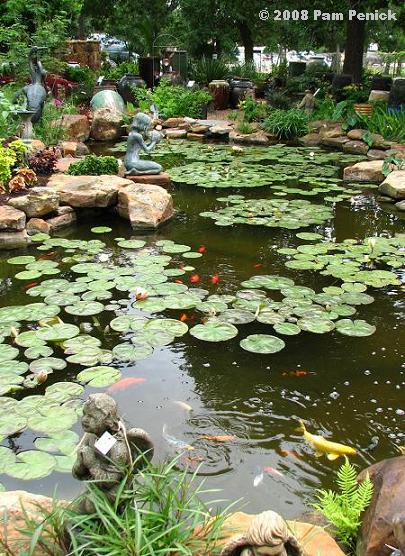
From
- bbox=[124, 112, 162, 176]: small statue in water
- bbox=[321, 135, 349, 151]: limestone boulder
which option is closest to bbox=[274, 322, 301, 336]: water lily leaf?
bbox=[124, 112, 162, 176]: small statue in water

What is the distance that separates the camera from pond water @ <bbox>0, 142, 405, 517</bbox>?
344 centimetres

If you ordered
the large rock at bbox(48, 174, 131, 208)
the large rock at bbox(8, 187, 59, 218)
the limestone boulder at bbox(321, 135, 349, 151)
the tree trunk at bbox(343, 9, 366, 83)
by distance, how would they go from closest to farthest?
1. the large rock at bbox(8, 187, 59, 218)
2. the large rock at bbox(48, 174, 131, 208)
3. the limestone boulder at bbox(321, 135, 349, 151)
4. the tree trunk at bbox(343, 9, 366, 83)

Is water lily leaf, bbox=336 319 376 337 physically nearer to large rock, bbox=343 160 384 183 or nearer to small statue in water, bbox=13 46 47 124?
large rock, bbox=343 160 384 183

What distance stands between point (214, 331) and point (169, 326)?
1.27 feet

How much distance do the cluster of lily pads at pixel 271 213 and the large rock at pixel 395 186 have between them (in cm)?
121

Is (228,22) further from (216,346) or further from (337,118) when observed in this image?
(216,346)

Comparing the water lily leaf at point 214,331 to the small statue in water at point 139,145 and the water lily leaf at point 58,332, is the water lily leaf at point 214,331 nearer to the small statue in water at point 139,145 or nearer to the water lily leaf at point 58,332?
the water lily leaf at point 58,332

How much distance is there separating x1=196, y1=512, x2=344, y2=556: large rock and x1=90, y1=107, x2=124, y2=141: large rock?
12.5 metres

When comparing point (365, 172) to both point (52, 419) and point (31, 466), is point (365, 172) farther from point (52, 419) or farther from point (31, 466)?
point (31, 466)

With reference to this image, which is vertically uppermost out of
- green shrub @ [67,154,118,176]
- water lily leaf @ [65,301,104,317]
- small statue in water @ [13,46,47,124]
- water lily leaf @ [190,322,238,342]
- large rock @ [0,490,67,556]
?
small statue in water @ [13,46,47,124]

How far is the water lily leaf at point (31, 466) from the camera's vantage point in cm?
331

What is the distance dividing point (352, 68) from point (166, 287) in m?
13.5

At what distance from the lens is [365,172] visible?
10234 millimetres

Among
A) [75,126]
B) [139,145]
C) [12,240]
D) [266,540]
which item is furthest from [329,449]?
[75,126]
